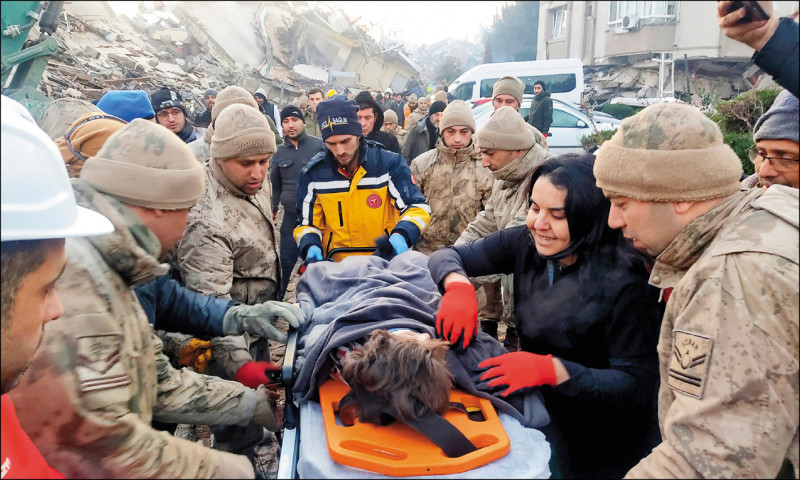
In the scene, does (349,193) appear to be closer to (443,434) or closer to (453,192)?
(453,192)

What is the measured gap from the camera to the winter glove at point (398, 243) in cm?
343

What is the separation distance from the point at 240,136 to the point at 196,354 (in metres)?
1.14

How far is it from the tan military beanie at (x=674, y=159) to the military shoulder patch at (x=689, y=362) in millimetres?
396

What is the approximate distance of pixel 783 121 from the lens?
214cm

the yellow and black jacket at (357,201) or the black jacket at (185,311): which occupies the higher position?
the yellow and black jacket at (357,201)

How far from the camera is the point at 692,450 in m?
1.27

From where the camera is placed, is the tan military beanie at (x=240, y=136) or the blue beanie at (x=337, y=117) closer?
the tan military beanie at (x=240, y=136)

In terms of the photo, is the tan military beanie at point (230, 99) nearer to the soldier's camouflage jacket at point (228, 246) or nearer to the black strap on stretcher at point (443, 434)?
the soldier's camouflage jacket at point (228, 246)

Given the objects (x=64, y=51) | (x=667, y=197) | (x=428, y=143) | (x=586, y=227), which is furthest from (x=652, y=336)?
(x=64, y=51)

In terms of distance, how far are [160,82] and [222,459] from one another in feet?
60.1

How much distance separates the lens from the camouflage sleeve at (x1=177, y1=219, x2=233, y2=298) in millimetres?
2633

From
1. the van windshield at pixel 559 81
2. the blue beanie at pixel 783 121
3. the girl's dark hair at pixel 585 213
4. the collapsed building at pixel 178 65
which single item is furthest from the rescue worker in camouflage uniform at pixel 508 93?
the van windshield at pixel 559 81

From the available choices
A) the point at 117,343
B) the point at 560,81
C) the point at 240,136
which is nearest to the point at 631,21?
the point at 240,136

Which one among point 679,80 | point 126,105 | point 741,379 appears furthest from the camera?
point 679,80
